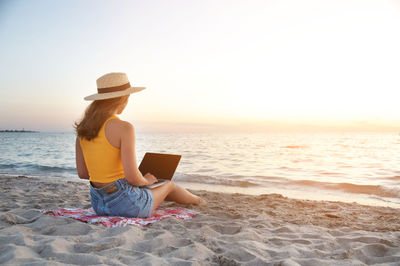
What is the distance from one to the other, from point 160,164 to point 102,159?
99 cm

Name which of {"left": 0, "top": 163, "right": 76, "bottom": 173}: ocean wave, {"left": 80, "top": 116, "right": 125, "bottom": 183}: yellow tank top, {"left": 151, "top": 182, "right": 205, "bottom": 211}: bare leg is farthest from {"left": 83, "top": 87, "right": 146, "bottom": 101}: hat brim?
{"left": 0, "top": 163, "right": 76, "bottom": 173}: ocean wave

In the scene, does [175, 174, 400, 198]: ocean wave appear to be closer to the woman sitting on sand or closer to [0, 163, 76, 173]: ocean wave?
[0, 163, 76, 173]: ocean wave

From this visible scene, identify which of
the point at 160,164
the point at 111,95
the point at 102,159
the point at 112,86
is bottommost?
the point at 160,164

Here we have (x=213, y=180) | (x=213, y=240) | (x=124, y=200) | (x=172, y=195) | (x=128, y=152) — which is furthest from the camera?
(x=213, y=180)

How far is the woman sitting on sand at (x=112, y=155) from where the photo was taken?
10.8ft

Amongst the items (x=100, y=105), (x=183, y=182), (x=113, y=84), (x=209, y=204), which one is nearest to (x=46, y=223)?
(x=100, y=105)

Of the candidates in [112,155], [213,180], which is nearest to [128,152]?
[112,155]

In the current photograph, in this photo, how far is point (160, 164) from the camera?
4238 mm

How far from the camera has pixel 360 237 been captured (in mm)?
3283

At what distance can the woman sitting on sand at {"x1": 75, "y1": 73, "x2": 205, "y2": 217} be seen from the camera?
328cm

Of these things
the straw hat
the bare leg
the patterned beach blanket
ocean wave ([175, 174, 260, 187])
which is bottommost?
ocean wave ([175, 174, 260, 187])

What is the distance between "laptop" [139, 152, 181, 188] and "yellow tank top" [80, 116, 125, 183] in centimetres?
70

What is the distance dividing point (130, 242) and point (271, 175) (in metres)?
7.75

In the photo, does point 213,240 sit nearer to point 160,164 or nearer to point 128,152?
point 128,152
